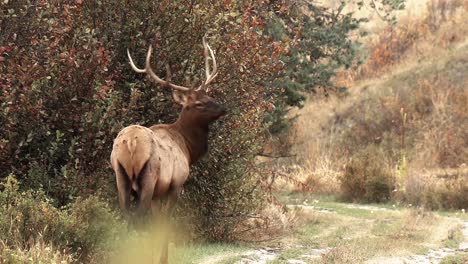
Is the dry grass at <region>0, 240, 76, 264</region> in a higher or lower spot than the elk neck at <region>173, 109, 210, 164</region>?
lower

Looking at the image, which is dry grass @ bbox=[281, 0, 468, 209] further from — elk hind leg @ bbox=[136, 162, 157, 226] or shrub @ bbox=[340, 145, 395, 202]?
elk hind leg @ bbox=[136, 162, 157, 226]

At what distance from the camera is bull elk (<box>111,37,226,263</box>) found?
787 centimetres

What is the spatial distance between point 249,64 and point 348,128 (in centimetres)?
1796

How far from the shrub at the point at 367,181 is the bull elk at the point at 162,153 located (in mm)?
11053

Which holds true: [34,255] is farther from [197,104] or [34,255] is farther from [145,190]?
[197,104]

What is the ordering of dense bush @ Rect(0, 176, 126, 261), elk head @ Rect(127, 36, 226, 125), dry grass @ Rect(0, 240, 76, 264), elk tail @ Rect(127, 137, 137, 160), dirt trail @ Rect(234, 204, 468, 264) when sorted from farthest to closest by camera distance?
dirt trail @ Rect(234, 204, 468, 264), elk head @ Rect(127, 36, 226, 125), dense bush @ Rect(0, 176, 126, 261), elk tail @ Rect(127, 137, 137, 160), dry grass @ Rect(0, 240, 76, 264)

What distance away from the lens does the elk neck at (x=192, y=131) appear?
955 centimetres

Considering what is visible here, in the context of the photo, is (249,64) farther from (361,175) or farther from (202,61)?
(361,175)

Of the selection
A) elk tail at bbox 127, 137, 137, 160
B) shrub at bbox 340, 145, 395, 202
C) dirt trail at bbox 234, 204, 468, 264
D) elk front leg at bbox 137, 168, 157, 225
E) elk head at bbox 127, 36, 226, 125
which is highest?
elk head at bbox 127, 36, 226, 125

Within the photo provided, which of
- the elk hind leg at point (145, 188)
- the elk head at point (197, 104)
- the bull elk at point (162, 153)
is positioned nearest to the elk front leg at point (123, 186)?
the bull elk at point (162, 153)

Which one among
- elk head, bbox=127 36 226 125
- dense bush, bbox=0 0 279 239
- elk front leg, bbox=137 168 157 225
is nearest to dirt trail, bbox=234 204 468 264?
dense bush, bbox=0 0 279 239

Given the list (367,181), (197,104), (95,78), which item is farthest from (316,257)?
(367,181)

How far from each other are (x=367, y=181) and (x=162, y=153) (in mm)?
12596

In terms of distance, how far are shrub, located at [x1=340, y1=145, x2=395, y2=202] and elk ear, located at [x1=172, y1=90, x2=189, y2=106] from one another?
1126 cm
